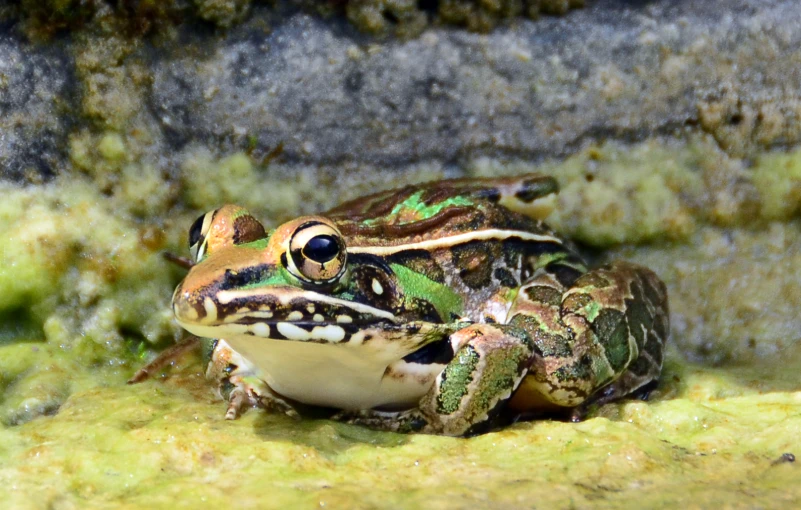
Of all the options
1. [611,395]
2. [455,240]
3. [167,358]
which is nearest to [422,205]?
[455,240]

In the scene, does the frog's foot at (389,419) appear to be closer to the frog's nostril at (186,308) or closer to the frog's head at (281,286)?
the frog's head at (281,286)

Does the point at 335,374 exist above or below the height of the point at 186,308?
below

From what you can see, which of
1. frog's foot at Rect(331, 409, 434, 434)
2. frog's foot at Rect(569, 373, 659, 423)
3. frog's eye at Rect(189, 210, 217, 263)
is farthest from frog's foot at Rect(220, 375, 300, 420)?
frog's foot at Rect(569, 373, 659, 423)

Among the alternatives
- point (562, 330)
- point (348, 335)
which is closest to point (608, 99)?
point (562, 330)

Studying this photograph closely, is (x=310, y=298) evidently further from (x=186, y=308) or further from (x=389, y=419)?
(x=389, y=419)

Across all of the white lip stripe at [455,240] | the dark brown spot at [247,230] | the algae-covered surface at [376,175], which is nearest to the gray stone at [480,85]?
the algae-covered surface at [376,175]

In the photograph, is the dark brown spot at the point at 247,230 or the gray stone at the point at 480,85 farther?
the gray stone at the point at 480,85
